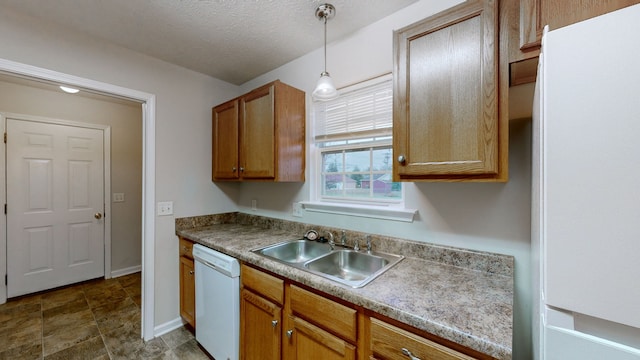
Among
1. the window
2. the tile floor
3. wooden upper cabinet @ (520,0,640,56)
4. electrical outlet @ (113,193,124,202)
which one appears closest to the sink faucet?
the window

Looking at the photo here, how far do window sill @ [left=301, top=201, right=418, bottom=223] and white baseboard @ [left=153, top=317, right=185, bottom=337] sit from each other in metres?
1.59

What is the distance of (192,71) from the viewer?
7.70ft

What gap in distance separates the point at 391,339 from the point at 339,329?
0.79ft

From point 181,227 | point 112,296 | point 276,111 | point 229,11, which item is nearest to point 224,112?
point 276,111

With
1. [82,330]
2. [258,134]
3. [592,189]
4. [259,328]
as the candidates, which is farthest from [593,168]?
[82,330]

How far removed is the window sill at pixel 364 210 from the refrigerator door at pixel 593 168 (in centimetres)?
91

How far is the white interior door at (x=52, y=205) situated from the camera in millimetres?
2637

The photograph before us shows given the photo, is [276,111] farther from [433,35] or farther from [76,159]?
[76,159]

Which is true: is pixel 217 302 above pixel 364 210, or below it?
below

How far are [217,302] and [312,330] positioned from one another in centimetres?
86

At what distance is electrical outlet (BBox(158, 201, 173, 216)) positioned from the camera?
6.97 feet

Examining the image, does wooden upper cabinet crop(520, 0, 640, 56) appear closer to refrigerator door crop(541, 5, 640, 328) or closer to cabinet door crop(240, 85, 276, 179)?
refrigerator door crop(541, 5, 640, 328)

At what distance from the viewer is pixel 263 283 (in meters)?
1.39

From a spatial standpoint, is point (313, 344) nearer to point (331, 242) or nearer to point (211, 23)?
point (331, 242)
